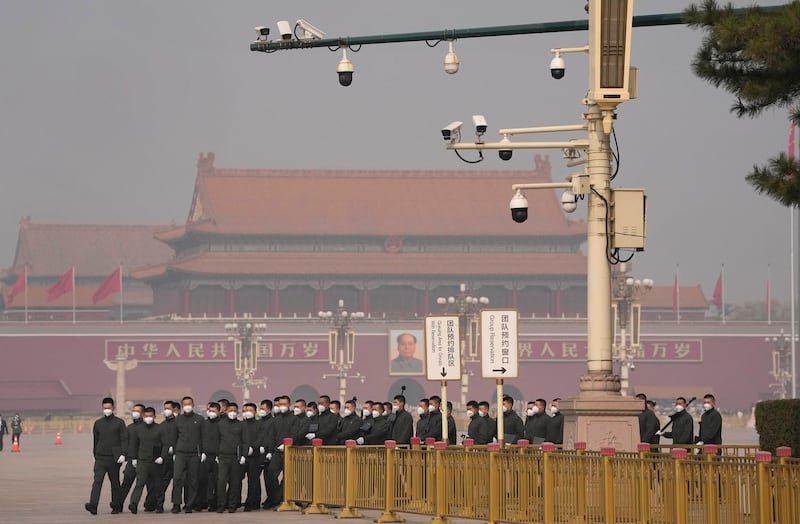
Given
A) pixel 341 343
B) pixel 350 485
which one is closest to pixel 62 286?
pixel 341 343

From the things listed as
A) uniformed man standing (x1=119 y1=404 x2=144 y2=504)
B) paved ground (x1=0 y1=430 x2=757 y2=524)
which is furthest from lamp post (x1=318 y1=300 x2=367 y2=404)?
uniformed man standing (x1=119 y1=404 x2=144 y2=504)

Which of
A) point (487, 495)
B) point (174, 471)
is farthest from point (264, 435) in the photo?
point (487, 495)

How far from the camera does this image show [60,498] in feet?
66.7

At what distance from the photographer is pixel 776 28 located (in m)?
11.0

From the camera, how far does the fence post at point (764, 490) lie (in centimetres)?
1005

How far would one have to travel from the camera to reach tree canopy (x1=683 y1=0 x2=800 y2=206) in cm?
1104

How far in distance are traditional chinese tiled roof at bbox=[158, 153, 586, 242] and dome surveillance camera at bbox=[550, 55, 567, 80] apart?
62.8m

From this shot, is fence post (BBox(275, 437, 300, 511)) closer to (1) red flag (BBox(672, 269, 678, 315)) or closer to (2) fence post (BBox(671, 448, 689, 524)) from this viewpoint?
(2) fence post (BBox(671, 448, 689, 524))

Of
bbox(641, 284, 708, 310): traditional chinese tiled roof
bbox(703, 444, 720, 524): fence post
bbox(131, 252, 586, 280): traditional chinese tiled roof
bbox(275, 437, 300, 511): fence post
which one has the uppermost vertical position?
bbox(131, 252, 586, 280): traditional chinese tiled roof

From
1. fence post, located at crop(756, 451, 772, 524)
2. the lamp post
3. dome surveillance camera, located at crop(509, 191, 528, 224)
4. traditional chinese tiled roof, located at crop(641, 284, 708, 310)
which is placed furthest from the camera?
traditional chinese tiled roof, located at crop(641, 284, 708, 310)

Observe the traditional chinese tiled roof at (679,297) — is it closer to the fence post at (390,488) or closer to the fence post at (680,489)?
the fence post at (390,488)

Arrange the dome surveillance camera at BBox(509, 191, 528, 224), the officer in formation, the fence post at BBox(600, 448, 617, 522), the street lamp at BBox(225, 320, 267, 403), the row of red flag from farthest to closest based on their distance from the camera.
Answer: the row of red flag < the street lamp at BBox(225, 320, 267, 403) < the officer in formation < the dome surveillance camera at BBox(509, 191, 528, 224) < the fence post at BBox(600, 448, 617, 522)

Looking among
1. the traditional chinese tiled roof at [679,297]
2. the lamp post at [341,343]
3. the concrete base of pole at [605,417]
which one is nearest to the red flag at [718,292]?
the traditional chinese tiled roof at [679,297]

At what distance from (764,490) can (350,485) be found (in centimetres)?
656
